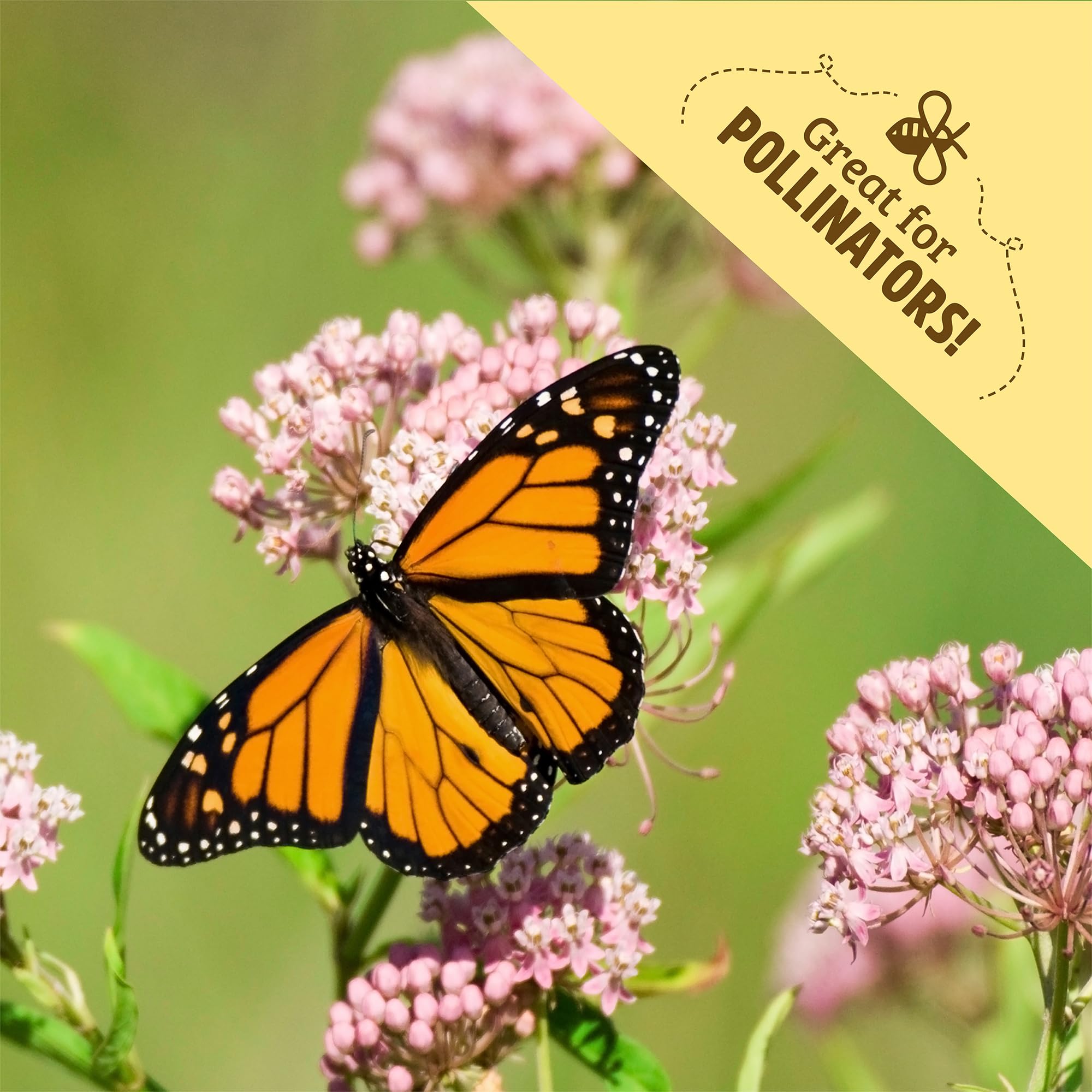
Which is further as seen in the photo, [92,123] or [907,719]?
[92,123]

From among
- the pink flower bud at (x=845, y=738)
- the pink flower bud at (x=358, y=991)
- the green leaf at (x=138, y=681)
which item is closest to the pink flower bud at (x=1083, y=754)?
the pink flower bud at (x=845, y=738)

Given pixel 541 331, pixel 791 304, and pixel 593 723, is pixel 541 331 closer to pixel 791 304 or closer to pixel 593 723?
pixel 593 723

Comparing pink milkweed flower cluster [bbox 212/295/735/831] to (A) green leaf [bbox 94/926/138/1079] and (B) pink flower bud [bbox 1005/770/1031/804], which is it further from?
(A) green leaf [bbox 94/926/138/1079]

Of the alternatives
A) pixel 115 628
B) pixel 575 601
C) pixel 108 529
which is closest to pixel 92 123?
pixel 108 529

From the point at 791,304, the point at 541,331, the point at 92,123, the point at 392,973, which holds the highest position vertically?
the point at 791,304

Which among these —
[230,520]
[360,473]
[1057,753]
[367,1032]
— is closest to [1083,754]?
[1057,753]

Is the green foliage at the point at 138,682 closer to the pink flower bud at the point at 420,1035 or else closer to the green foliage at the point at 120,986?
the green foliage at the point at 120,986
